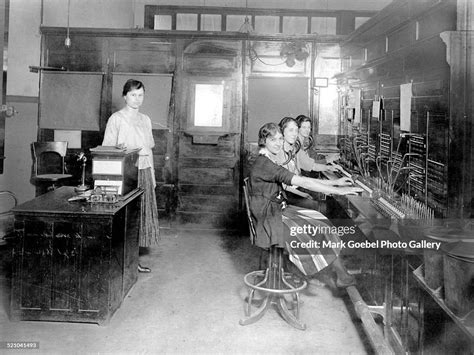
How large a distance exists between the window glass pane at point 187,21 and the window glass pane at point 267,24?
836 millimetres

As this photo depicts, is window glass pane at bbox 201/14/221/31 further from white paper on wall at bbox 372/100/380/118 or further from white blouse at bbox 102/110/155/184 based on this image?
white paper on wall at bbox 372/100/380/118

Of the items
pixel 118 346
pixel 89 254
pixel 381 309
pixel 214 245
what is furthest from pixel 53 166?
pixel 381 309

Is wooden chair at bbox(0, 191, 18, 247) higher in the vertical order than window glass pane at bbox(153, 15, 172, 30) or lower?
lower

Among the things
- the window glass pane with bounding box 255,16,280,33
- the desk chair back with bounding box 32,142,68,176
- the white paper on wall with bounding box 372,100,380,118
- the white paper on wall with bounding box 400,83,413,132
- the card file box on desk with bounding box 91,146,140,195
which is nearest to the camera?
the white paper on wall with bounding box 400,83,413,132

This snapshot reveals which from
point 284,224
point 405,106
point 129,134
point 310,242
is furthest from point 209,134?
point 405,106

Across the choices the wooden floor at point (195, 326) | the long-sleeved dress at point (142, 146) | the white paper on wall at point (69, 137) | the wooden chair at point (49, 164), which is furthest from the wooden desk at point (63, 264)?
the white paper on wall at point (69, 137)

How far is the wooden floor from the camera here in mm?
2791

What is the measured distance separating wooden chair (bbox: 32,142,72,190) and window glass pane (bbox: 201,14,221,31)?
2.39 metres

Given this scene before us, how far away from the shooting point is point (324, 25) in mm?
6062

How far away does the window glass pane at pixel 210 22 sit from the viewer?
611cm

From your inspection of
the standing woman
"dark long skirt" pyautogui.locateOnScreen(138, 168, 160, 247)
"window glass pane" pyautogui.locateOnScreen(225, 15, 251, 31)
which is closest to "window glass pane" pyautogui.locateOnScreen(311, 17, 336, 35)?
"window glass pane" pyautogui.locateOnScreen(225, 15, 251, 31)

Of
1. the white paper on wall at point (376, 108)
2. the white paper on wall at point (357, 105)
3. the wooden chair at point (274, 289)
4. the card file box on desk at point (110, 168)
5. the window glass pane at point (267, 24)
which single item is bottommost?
the wooden chair at point (274, 289)

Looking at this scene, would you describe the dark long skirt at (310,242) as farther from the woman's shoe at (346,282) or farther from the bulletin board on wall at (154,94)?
the bulletin board on wall at (154,94)

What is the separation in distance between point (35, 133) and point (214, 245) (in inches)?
109
